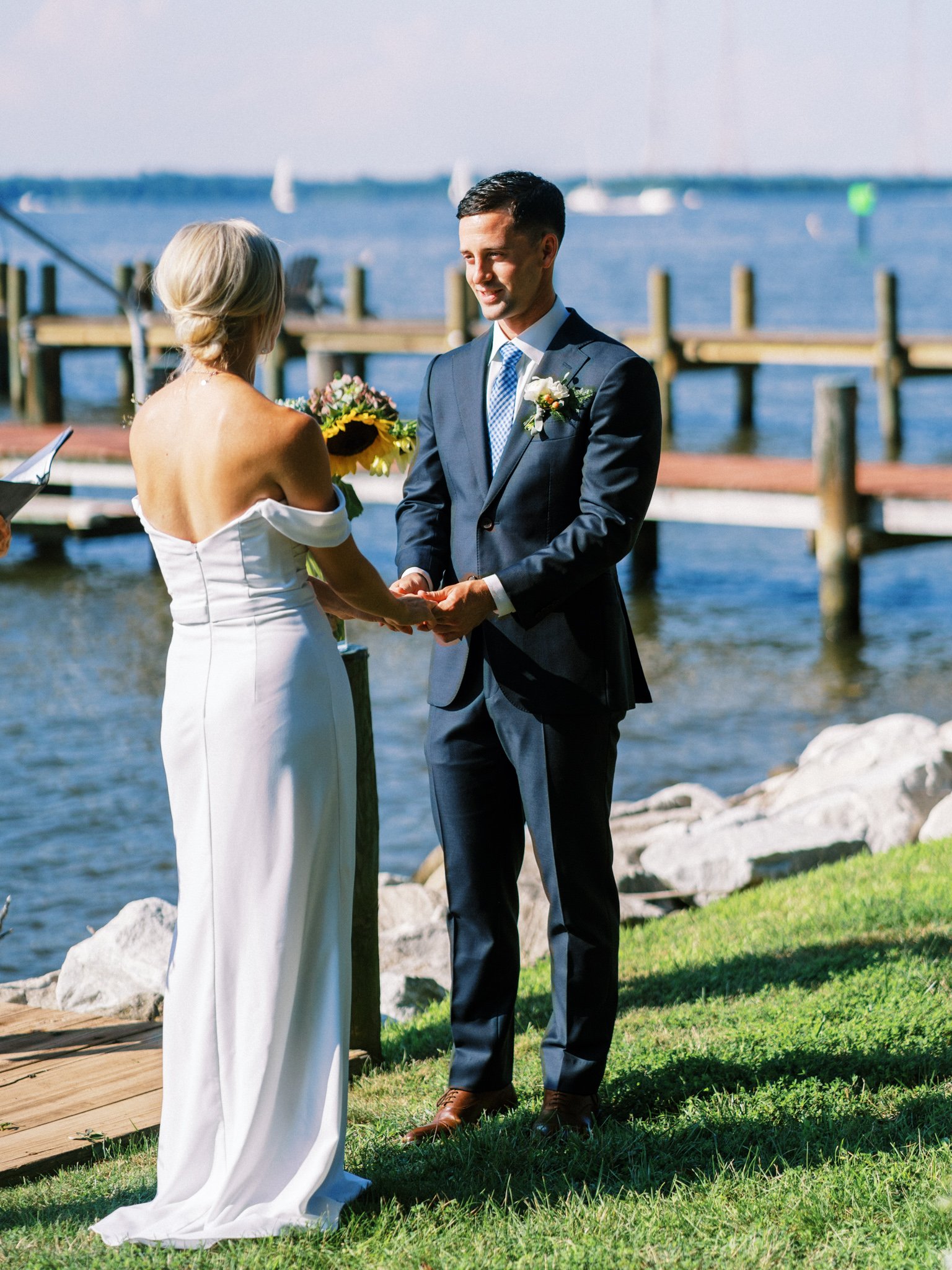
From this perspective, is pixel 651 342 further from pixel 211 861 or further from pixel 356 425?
pixel 211 861

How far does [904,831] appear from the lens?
7910mm

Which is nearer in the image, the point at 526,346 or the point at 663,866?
the point at 526,346

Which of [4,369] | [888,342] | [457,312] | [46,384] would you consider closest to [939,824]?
[888,342]

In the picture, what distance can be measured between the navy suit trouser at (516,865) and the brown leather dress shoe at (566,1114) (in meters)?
0.02

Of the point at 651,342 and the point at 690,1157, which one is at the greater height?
the point at 651,342

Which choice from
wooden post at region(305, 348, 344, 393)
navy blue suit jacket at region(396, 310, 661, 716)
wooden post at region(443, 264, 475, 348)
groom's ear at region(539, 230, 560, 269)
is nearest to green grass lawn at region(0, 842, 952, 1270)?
navy blue suit jacket at region(396, 310, 661, 716)

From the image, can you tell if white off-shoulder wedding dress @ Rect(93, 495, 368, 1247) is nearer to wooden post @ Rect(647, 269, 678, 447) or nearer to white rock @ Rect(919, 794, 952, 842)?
white rock @ Rect(919, 794, 952, 842)

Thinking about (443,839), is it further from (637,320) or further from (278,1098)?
(637,320)

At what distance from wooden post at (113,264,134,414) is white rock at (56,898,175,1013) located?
878 inches

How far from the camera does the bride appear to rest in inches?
130

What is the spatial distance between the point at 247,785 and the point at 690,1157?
1407mm

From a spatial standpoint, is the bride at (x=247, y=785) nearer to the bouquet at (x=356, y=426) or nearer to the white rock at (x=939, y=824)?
the bouquet at (x=356, y=426)

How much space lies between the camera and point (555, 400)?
3.84 m

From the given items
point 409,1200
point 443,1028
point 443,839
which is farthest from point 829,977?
point 409,1200
